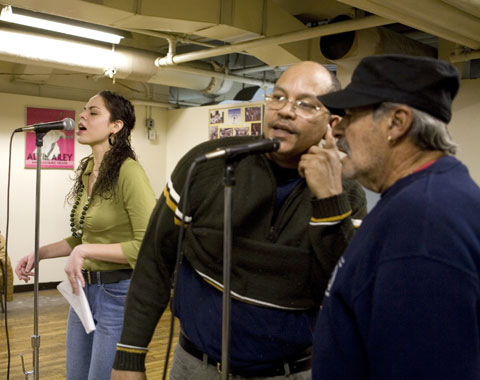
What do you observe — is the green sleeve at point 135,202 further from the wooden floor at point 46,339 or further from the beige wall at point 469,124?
the beige wall at point 469,124

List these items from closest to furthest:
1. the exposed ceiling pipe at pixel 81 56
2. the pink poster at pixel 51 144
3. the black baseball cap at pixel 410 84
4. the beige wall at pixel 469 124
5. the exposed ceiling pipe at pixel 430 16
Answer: the black baseball cap at pixel 410 84
the exposed ceiling pipe at pixel 430 16
the beige wall at pixel 469 124
the exposed ceiling pipe at pixel 81 56
the pink poster at pixel 51 144

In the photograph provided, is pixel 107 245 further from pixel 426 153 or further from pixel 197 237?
pixel 426 153

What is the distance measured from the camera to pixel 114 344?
203 cm

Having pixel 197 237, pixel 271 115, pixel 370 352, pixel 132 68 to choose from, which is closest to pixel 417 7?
pixel 271 115

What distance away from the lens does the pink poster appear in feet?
→ 21.7

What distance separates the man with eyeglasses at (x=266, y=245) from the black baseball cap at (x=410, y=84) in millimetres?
282

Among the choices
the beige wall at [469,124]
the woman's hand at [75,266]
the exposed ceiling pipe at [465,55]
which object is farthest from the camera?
the beige wall at [469,124]

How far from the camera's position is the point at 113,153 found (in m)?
2.27

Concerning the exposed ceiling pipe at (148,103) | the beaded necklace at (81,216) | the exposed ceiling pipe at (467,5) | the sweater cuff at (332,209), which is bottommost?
the beaded necklace at (81,216)

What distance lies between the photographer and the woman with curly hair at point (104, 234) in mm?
2031

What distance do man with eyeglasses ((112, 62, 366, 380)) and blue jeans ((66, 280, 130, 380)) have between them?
57 centimetres

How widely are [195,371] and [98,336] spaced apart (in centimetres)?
77

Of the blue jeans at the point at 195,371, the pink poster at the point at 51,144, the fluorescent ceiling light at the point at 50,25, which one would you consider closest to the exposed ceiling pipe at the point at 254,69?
the fluorescent ceiling light at the point at 50,25

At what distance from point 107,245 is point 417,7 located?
222 centimetres
